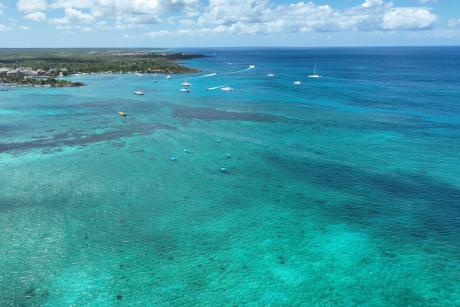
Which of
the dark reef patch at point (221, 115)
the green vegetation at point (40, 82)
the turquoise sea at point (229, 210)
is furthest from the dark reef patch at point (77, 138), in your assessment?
the green vegetation at point (40, 82)

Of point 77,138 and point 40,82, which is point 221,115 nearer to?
point 77,138

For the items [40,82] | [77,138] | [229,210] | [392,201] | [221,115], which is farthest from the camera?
[40,82]

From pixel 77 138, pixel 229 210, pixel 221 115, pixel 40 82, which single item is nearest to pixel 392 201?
pixel 229 210

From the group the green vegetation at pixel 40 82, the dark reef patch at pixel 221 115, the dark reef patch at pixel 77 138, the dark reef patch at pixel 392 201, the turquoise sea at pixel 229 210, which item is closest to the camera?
the turquoise sea at pixel 229 210

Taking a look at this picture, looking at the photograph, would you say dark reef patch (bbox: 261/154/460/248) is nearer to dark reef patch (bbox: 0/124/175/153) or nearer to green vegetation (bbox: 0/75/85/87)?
dark reef patch (bbox: 0/124/175/153)

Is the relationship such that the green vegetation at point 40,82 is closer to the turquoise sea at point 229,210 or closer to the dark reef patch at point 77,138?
the turquoise sea at point 229,210

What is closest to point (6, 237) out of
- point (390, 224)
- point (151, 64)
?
point (390, 224)

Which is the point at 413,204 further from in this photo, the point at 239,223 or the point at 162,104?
the point at 162,104

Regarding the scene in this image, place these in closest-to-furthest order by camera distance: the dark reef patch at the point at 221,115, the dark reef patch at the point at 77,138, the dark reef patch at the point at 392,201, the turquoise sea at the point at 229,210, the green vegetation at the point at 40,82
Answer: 1. the turquoise sea at the point at 229,210
2. the dark reef patch at the point at 392,201
3. the dark reef patch at the point at 77,138
4. the dark reef patch at the point at 221,115
5. the green vegetation at the point at 40,82
